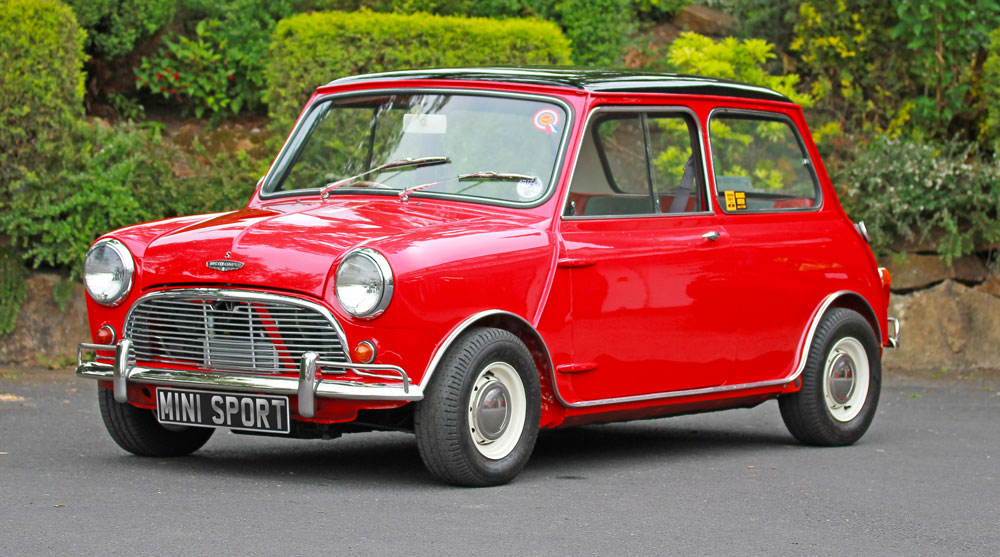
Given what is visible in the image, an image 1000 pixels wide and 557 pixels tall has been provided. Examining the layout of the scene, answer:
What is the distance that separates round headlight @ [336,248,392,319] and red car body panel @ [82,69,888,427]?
0.13 ft

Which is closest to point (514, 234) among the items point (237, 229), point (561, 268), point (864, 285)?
point (561, 268)

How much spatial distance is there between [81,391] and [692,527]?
537 centimetres

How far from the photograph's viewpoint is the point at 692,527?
5.32 meters

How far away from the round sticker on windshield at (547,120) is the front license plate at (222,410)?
6.01 feet

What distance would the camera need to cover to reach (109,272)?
20.2 ft

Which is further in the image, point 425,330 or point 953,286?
point 953,286

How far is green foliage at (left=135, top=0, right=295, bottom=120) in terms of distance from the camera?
12.7 meters

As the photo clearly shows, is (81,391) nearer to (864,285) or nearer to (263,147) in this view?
(263,147)

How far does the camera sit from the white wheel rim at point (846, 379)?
7.90 meters

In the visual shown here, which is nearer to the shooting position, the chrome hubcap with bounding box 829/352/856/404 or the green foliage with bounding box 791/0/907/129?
the chrome hubcap with bounding box 829/352/856/404

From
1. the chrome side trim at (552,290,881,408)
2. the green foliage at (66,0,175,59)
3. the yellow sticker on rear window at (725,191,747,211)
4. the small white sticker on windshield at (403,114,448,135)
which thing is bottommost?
the chrome side trim at (552,290,881,408)

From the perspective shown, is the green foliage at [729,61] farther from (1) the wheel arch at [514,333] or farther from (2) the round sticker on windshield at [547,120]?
(1) the wheel arch at [514,333]

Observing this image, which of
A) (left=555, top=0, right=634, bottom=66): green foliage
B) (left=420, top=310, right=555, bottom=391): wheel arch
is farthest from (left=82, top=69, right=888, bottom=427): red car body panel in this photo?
(left=555, top=0, right=634, bottom=66): green foliage

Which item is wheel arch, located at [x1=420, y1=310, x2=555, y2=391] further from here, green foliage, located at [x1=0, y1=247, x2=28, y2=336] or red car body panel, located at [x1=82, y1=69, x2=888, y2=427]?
green foliage, located at [x1=0, y1=247, x2=28, y2=336]
